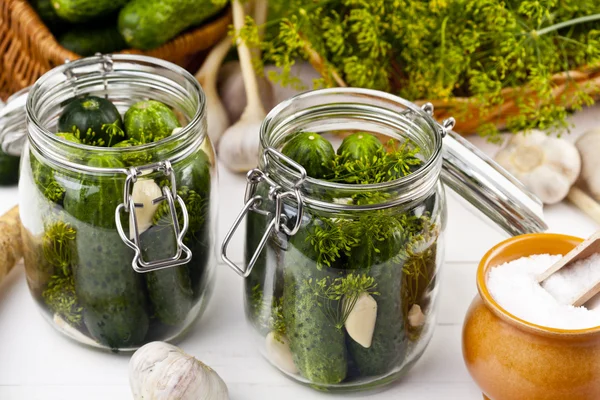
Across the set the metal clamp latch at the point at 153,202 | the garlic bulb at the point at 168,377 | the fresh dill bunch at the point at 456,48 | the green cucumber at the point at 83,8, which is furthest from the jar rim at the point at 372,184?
the green cucumber at the point at 83,8

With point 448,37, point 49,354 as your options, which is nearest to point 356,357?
point 49,354

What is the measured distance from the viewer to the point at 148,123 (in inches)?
35.4

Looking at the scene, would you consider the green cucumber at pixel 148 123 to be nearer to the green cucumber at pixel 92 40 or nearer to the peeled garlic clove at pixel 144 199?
the peeled garlic clove at pixel 144 199

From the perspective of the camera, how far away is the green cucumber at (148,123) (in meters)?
0.90

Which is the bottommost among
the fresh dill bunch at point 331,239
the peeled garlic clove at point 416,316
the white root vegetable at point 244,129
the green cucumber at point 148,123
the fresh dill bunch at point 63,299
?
the white root vegetable at point 244,129

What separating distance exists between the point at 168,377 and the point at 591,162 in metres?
0.80

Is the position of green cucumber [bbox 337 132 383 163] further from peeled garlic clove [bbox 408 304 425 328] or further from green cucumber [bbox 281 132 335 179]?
peeled garlic clove [bbox 408 304 425 328]

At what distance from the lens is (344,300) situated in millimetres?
809

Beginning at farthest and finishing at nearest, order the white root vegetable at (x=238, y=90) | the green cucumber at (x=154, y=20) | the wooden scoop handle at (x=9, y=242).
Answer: the white root vegetable at (x=238, y=90) → the green cucumber at (x=154, y=20) → the wooden scoop handle at (x=9, y=242)

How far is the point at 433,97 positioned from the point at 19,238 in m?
0.70

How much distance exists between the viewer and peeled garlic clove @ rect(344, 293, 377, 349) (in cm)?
81

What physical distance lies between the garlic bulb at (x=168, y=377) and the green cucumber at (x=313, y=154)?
9.8 inches

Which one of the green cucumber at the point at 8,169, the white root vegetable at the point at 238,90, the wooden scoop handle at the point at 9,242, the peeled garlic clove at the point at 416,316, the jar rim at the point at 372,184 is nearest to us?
the jar rim at the point at 372,184

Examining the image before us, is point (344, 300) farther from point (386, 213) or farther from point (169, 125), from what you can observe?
point (169, 125)
